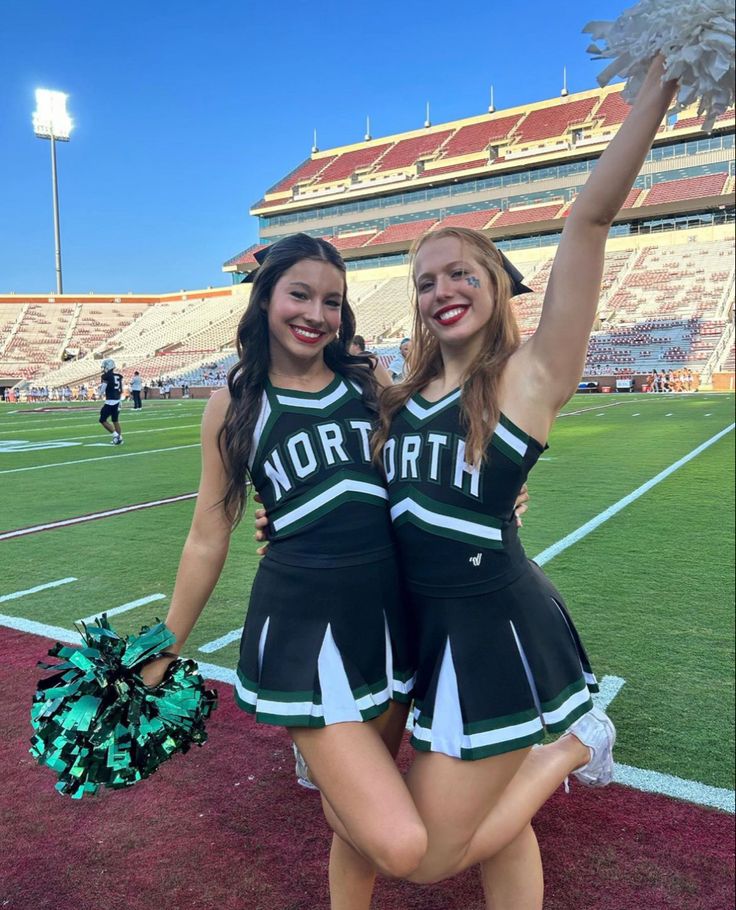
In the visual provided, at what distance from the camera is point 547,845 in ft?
6.23

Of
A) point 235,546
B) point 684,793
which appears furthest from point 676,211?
point 684,793

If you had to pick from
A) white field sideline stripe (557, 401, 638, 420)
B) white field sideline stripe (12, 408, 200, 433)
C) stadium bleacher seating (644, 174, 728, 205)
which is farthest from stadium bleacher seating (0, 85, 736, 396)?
white field sideline stripe (12, 408, 200, 433)

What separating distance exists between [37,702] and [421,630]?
0.79 metres

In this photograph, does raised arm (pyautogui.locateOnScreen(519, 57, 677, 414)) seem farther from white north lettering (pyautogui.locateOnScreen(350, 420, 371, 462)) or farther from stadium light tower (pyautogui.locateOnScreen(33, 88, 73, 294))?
stadium light tower (pyautogui.locateOnScreen(33, 88, 73, 294))

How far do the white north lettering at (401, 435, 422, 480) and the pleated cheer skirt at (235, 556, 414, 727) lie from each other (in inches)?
6.8

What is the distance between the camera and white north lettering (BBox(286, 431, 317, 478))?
1.48 m

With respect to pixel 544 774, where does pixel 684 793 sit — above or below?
below

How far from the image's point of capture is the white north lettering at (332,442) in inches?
58.3

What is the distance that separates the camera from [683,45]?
1.03m

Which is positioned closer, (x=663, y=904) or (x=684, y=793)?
(x=663, y=904)

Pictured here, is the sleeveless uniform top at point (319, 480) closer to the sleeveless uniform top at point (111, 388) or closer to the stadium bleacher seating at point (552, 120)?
the sleeveless uniform top at point (111, 388)

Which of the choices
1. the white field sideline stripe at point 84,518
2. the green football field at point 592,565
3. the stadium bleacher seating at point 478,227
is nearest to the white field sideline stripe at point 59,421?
the green football field at point 592,565

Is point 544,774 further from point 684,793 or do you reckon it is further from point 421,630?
point 684,793

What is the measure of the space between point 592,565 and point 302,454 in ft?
11.0
